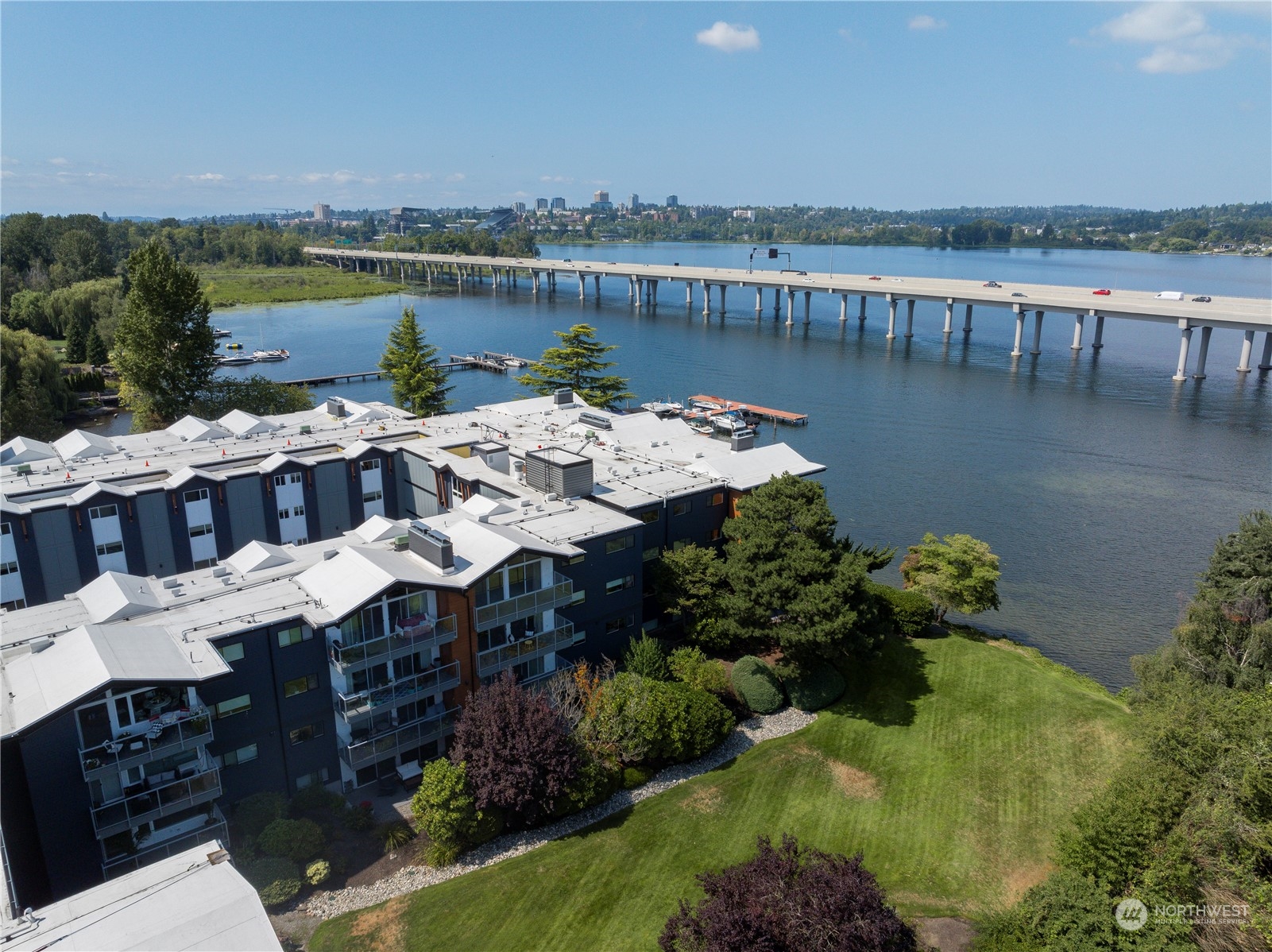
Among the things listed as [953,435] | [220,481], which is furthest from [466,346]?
[220,481]

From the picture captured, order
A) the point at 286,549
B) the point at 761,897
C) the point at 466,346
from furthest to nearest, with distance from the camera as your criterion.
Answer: the point at 466,346, the point at 286,549, the point at 761,897

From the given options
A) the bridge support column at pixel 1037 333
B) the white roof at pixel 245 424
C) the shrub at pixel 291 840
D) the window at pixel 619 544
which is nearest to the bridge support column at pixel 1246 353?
the bridge support column at pixel 1037 333

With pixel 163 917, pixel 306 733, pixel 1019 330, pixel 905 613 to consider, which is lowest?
pixel 905 613

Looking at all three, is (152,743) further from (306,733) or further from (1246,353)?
(1246,353)

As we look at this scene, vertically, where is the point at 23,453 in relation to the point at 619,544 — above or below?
above

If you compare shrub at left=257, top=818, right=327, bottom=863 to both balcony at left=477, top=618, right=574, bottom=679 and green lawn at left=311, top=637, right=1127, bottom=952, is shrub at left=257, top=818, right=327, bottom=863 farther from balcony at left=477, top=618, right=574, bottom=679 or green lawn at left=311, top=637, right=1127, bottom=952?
balcony at left=477, top=618, right=574, bottom=679

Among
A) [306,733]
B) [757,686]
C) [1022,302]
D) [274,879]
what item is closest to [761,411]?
[1022,302]

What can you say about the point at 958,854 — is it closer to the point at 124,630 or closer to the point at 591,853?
the point at 591,853
